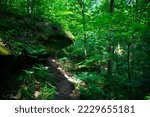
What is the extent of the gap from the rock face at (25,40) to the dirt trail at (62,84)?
2.39 m

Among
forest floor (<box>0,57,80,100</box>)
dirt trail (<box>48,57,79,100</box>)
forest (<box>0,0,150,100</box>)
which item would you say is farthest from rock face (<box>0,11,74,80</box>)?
dirt trail (<box>48,57,79,100</box>)

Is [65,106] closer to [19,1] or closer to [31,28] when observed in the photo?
[31,28]

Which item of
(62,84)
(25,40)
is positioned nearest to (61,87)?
(62,84)

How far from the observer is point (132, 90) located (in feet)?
39.6

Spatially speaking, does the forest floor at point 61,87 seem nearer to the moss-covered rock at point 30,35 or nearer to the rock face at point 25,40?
the rock face at point 25,40

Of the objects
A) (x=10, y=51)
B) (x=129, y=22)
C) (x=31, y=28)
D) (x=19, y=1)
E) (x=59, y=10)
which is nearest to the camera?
(x=10, y=51)

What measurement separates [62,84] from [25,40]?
15.8 ft

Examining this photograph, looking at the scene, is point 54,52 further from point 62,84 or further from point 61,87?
point 62,84

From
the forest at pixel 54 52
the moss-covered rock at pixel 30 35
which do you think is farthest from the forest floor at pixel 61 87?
the moss-covered rock at pixel 30 35

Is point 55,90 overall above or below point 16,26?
below

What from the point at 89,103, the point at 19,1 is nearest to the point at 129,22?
the point at 89,103

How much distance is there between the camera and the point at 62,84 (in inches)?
580

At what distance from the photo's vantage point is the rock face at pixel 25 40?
30.4ft

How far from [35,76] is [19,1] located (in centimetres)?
507
